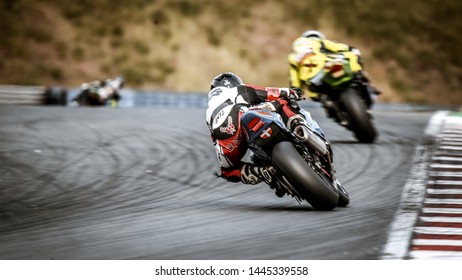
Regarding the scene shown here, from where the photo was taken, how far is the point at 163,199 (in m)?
8.13

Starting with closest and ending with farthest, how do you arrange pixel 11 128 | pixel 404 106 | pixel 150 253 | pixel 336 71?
pixel 150 253 < pixel 336 71 < pixel 11 128 < pixel 404 106

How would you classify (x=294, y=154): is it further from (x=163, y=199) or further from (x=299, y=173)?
(x=163, y=199)

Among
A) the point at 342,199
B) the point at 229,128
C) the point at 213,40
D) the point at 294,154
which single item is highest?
the point at 213,40

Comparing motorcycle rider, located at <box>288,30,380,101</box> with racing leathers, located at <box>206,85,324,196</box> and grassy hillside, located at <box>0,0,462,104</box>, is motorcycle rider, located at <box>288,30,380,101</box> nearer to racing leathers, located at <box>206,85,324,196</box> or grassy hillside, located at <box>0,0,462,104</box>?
racing leathers, located at <box>206,85,324,196</box>

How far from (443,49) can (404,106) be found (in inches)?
503

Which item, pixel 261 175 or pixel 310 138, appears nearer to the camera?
pixel 310 138

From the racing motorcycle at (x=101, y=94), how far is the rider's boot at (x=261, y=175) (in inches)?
495

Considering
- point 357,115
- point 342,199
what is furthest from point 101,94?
point 342,199

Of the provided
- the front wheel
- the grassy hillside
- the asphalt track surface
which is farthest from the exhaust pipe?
the grassy hillside

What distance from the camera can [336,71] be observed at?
1157 cm

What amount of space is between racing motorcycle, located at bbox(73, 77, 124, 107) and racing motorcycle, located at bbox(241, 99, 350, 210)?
12.9 m

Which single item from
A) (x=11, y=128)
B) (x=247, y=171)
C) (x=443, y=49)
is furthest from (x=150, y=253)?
(x=443, y=49)

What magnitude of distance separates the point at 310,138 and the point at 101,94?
13.3 meters

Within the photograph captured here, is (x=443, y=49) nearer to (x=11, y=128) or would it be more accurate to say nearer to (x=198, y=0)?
(x=198, y=0)
